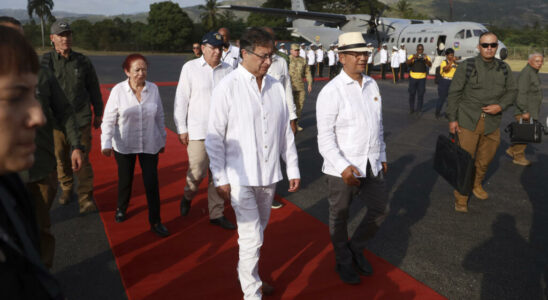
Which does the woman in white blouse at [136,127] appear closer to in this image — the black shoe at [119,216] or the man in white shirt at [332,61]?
the black shoe at [119,216]

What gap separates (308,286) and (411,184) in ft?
11.6

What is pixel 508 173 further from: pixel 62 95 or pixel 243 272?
pixel 62 95

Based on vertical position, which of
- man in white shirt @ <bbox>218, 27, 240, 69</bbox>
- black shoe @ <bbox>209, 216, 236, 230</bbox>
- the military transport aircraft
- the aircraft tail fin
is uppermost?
the aircraft tail fin

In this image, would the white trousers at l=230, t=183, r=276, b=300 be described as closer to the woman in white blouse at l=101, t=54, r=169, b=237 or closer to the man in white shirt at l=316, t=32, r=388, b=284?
the man in white shirt at l=316, t=32, r=388, b=284

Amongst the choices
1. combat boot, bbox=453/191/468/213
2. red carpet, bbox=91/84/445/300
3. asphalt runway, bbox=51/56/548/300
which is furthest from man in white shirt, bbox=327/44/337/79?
red carpet, bbox=91/84/445/300

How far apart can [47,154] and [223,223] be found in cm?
208

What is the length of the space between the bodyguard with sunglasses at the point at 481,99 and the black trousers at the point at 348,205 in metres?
2.30

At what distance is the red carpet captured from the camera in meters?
3.46

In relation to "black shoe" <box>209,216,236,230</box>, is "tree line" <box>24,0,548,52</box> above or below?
above

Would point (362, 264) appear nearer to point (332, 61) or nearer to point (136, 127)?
point (136, 127)

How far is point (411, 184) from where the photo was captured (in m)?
6.43

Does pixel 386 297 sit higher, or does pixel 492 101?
pixel 492 101

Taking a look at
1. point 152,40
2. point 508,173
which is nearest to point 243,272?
point 508,173

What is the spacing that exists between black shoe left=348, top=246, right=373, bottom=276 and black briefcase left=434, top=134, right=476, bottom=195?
1.69 meters
